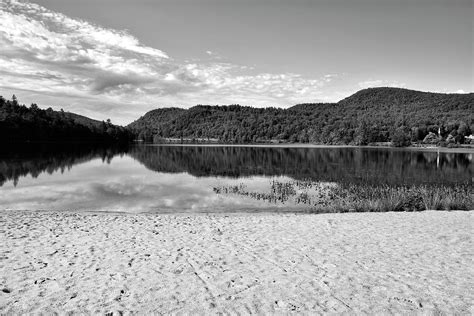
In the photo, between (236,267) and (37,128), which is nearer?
(236,267)

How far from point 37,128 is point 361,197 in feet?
370

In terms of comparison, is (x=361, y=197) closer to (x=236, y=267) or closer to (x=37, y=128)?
(x=236, y=267)

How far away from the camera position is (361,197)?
21.4 metres

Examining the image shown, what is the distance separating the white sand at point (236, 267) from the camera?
5883 mm

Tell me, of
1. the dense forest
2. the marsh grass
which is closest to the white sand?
the marsh grass

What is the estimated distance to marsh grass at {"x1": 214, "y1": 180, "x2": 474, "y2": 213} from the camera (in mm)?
16641

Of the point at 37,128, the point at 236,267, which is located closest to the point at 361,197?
the point at 236,267

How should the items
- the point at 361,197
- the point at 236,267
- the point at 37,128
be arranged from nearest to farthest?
the point at 236,267
the point at 361,197
the point at 37,128

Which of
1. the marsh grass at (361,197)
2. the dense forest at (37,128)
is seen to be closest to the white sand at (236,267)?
the marsh grass at (361,197)

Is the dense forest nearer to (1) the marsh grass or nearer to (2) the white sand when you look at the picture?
(1) the marsh grass

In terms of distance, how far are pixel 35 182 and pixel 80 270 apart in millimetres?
23500

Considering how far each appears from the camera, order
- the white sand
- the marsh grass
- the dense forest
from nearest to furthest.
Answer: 1. the white sand
2. the marsh grass
3. the dense forest

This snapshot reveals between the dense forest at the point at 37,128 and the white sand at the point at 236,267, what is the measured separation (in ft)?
324

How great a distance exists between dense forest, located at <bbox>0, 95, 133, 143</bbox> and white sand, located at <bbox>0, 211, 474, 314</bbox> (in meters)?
98.7
